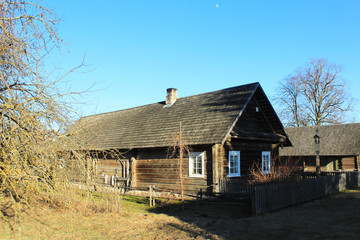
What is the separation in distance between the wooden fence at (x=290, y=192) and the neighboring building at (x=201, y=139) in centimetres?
307

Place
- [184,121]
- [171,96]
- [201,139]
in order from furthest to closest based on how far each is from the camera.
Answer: [171,96] → [184,121] → [201,139]

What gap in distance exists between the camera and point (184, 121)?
18.7 metres

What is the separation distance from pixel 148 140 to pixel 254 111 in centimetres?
692

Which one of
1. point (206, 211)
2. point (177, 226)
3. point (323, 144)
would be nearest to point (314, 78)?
point (323, 144)

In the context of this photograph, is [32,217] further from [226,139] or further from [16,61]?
[226,139]

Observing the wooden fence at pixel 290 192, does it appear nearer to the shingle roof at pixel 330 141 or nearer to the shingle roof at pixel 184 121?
the shingle roof at pixel 184 121

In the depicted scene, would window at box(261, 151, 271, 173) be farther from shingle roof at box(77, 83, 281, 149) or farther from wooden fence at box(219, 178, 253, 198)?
wooden fence at box(219, 178, 253, 198)

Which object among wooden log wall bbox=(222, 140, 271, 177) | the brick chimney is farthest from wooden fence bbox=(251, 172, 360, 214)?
the brick chimney

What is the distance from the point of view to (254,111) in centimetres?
1956

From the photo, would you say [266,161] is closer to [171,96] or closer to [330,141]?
[171,96]

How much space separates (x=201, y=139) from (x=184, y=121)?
3.00 meters

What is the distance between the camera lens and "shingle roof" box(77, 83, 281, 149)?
16.3 m

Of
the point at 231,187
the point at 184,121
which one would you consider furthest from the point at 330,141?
the point at 231,187

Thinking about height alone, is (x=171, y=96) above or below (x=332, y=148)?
above
